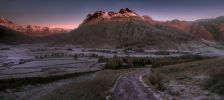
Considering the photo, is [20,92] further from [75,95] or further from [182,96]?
[182,96]

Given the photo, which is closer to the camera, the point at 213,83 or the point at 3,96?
the point at 213,83

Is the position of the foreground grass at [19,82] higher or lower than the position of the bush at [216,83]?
lower

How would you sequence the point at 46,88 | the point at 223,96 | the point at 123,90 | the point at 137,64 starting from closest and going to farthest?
1. the point at 223,96
2. the point at 123,90
3. the point at 46,88
4. the point at 137,64

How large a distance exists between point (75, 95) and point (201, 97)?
12950 millimetres

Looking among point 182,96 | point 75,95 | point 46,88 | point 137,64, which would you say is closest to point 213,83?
point 182,96

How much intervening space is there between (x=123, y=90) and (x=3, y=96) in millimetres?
13305

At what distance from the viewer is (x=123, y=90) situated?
34062mm

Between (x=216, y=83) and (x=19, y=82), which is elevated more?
(x=216, y=83)

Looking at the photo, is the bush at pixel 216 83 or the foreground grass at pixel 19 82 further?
the foreground grass at pixel 19 82

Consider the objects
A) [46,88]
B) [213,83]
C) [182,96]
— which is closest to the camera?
[182,96]

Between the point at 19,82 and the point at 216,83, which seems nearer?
the point at 216,83

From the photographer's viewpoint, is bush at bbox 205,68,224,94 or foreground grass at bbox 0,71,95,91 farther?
foreground grass at bbox 0,71,95,91

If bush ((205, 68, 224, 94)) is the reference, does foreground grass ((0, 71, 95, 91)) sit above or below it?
below

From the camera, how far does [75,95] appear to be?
33.2m
